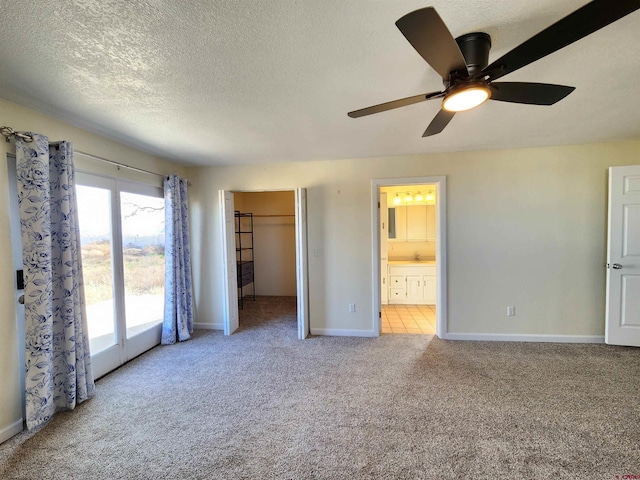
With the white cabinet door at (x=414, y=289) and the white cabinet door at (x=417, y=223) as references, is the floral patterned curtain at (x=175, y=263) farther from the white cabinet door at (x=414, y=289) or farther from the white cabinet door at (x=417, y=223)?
the white cabinet door at (x=417, y=223)

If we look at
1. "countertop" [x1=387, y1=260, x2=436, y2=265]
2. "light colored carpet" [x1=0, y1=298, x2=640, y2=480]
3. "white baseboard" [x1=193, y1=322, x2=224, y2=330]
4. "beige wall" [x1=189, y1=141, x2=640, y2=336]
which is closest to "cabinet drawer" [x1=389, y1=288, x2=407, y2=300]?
"countertop" [x1=387, y1=260, x2=436, y2=265]

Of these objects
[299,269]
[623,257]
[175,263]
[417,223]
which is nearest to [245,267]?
[175,263]

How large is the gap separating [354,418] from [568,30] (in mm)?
2482

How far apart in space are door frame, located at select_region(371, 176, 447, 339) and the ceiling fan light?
6.84 feet

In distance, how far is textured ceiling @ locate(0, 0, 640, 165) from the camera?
119cm

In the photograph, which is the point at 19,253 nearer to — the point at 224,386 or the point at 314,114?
the point at 224,386

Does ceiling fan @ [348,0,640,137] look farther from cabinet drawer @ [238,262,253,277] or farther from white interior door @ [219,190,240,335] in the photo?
cabinet drawer @ [238,262,253,277]

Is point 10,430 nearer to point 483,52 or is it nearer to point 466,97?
point 466,97

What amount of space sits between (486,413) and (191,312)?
3.55m

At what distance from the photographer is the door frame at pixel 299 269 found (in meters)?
3.62

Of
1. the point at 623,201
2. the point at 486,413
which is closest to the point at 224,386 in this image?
the point at 486,413

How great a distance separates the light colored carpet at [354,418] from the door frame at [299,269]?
554mm

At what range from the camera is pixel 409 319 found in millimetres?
4363

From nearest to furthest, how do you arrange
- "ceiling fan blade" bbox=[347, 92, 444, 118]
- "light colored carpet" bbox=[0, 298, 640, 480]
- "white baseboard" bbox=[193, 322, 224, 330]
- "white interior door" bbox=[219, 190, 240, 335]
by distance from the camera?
"ceiling fan blade" bbox=[347, 92, 444, 118]
"light colored carpet" bbox=[0, 298, 640, 480]
"white interior door" bbox=[219, 190, 240, 335]
"white baseboard" bbox=[193, 322, 224, 330]
